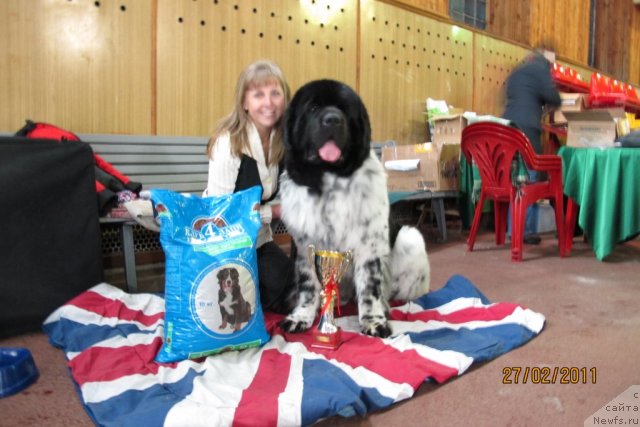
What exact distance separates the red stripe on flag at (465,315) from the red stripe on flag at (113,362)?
970mm

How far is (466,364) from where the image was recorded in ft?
4.73

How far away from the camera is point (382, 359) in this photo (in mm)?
1475

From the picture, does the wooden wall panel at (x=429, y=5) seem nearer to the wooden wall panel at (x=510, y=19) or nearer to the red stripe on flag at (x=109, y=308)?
the wooden wall panel at (x=510, y=19)

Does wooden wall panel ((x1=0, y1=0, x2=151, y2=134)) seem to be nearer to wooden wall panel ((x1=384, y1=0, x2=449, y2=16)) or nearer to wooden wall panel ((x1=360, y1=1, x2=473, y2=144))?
wooden wall panel ((x1=360, y1=1, x2=473, y2=144))

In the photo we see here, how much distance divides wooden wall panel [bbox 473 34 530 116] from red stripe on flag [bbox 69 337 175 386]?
235 inches

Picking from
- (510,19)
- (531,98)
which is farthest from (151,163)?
(510,19)

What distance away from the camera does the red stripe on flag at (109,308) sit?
1.91m

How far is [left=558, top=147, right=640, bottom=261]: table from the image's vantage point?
317cm

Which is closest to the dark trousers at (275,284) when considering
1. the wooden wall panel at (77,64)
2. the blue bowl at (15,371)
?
the blue bowl at (15,371)

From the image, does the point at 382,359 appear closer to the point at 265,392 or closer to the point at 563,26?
the point at 265,392

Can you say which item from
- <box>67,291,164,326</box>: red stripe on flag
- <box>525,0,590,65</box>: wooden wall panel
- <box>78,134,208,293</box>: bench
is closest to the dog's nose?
<box>67,291,164,326</box>: red stripe on flag

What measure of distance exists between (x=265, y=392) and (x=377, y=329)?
0.57m

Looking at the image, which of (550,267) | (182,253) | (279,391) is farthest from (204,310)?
(550,267)

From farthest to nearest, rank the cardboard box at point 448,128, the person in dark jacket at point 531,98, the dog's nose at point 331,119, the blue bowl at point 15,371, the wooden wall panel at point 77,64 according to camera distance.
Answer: the cardboard box at point 448,128
the person in dark jacket at point 531,98
the wooden wall panel at point 77,64
the dog's nose at point 331,119
the blue bowl at point 15,371
